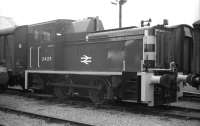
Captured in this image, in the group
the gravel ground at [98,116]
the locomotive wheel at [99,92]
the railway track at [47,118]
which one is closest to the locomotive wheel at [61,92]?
the gravel ground at [98,116]

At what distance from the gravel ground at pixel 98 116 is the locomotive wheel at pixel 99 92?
509 millimetres

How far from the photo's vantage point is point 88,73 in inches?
380

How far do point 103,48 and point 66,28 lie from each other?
7.57ft

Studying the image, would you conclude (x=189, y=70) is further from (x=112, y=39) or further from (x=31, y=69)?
(x=31, y=69)

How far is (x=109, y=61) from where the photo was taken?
9539mm

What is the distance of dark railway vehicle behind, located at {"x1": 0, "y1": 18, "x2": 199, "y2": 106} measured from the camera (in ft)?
28.2

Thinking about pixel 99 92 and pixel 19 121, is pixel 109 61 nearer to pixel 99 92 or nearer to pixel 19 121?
pixel 99 92

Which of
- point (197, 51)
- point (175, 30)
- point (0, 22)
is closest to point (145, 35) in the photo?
point (175, 30)

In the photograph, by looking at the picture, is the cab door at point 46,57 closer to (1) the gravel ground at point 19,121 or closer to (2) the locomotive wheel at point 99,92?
(2) the locomotive wheel at point 99,92

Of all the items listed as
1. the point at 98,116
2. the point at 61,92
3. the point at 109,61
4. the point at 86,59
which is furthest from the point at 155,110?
the point at 61,92

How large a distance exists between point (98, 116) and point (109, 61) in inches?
85.6

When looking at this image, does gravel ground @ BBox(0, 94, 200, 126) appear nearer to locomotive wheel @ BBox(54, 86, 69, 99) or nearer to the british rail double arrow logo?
locomotive wheel @ BBox(54, 86, 69, 99)

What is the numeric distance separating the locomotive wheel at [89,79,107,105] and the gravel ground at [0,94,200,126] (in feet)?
1.67

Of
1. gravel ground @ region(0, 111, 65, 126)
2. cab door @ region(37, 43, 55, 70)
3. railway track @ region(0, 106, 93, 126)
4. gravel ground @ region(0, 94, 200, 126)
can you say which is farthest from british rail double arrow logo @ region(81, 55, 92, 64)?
gravel ground @ region(0, 111, 65, 126)
